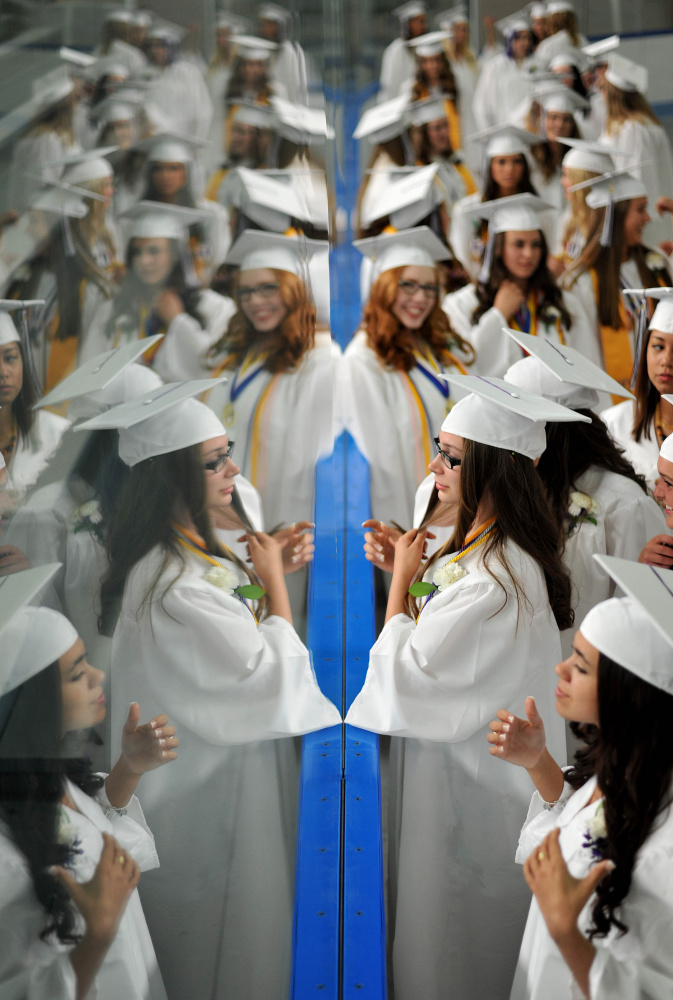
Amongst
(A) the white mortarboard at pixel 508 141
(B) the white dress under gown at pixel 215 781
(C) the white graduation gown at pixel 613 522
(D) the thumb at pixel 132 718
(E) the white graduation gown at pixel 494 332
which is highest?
(A) the white mortarboard at pixel 508 141

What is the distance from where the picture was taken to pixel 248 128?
16.6 ft

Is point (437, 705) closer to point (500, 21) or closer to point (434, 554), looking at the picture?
point (434, 554)

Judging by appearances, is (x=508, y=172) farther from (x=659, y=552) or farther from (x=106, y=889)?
(x=106, y=889)

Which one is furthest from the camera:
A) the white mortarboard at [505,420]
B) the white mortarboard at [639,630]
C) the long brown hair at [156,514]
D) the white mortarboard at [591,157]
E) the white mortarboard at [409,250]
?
the white mortarboard at [591,157]

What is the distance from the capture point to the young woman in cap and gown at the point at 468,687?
1.53 meters

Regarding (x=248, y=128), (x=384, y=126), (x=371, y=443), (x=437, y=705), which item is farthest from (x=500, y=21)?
(x=437, y=705)

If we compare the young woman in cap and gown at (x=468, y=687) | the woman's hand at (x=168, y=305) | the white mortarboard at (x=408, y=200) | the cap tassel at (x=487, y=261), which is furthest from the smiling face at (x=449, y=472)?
the white mortarboard at (x=408, y=200)

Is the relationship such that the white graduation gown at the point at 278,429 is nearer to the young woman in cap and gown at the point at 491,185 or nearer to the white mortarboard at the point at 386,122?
the young woman in cap and gown at the point at 491,185

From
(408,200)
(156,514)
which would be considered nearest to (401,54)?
(408,200)

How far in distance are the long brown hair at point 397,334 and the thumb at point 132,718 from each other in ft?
6.26

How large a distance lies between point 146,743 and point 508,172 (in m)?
3.92

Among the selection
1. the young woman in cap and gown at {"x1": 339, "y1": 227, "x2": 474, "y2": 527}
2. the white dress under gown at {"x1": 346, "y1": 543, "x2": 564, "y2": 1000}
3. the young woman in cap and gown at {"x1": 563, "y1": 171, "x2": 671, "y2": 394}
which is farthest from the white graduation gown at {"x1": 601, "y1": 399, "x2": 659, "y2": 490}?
the white dress under gown at {"x1": 346, "y1": 543, "x2": 564, "y2": 1000}

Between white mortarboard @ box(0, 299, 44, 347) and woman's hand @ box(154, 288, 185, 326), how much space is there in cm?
55

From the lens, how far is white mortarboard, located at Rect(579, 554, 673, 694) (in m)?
1.20
